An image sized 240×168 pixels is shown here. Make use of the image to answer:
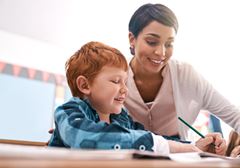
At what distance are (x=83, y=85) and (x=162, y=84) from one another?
1.37 feet

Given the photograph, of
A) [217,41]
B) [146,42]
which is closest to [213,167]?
[146,42]

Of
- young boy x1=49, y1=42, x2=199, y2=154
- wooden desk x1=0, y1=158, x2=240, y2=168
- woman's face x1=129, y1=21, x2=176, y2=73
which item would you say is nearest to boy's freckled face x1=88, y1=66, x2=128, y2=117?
young boy x1=49, y1=42, x2=199, y2=154

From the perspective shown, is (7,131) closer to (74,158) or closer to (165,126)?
(165,126)

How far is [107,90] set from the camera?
74 centimetres

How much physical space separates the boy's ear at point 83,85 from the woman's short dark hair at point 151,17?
0.40 metres

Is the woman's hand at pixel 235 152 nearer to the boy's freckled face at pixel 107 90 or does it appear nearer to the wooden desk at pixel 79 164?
the boy's freckled face at pixel 107 90

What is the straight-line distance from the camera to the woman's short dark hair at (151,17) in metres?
1.05

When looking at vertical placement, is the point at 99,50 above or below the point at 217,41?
below

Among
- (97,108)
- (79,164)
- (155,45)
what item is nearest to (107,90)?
(97,108)

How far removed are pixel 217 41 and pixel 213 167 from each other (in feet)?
→ 7.40

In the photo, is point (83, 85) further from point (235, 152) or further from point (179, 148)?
point (235, 152)

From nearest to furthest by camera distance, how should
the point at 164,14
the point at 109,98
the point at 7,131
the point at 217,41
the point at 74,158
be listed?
the point at 74,158 < the point at 109,98 < the point at 164,14 < the point at 7,131 < the point at 217,41

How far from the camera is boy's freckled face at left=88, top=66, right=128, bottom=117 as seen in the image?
74 cm

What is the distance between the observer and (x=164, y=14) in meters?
1.06
